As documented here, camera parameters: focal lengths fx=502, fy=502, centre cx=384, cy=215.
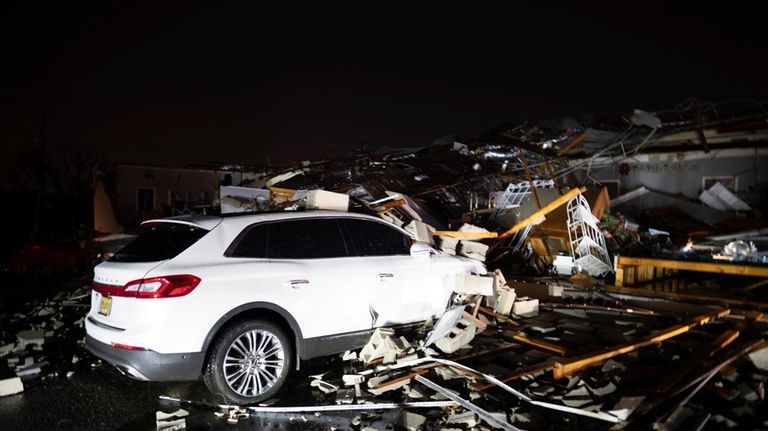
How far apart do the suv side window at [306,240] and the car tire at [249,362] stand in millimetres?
730

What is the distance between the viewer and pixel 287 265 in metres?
4.91

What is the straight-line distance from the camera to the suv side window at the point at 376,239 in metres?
5.57

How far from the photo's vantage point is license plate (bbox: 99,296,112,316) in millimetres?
4543

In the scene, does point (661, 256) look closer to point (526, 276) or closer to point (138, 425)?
point (526, 276)

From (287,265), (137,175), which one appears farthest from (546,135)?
(137,175)

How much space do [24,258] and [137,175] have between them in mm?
6975

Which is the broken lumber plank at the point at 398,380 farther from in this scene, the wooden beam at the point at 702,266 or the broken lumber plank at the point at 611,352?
the wooden beam at the point at 702,266

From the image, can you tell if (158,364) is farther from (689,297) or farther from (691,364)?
(689,297)

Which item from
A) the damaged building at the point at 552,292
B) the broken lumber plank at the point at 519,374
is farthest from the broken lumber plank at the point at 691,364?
the broken lumber plank at the point at 519,374

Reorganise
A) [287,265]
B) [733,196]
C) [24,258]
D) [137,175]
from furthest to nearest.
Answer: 1. [137,175]
2. [24,258]
3. [733,196]
4. [287,265]

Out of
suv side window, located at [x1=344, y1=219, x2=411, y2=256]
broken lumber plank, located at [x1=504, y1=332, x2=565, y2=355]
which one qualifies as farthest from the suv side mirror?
broken lumber plank, located at [x1=504, y1=332, x2=565, y2=355]

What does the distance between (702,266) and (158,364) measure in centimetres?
830

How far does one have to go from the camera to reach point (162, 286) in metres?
4.23

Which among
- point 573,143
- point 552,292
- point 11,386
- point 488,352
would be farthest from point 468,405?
point 573,143
